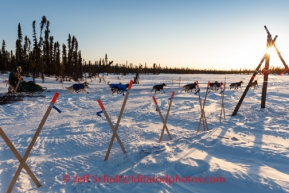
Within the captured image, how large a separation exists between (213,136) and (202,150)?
114 centimetres

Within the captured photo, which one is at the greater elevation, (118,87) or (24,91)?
(118,87)

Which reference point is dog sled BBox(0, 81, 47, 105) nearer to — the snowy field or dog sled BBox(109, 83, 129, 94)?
dog sled BBox(109, 83, 129, 94)

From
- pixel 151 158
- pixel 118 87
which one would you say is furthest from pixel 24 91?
pixel 151 158

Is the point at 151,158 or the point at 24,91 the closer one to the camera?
the point at 151,158

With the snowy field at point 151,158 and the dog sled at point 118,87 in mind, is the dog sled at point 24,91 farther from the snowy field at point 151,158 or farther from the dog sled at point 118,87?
the snowy field at point 151,158

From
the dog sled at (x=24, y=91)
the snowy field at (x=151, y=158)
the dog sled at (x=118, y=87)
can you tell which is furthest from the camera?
the dog sled at (x=118, y=87)

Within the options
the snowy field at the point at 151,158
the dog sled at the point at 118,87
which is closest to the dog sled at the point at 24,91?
the dog sled at the point at 118,87

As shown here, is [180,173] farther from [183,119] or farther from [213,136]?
[183,119]

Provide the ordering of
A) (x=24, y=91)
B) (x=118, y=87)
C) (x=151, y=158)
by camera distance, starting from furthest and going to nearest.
Result: (x=118, y=87) < (x=24, y=91) < (x=151, y=158)

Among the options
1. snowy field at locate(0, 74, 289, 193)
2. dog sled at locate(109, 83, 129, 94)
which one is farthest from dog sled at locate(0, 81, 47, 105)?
snowy field at locate(0, 74, 289, 193)

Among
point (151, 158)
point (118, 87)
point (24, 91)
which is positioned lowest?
point (151, 158)

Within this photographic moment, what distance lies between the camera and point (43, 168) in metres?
3.96

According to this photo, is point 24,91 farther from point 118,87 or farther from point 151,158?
point 151,158

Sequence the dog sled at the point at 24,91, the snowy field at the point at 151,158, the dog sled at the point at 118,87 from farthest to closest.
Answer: the dog sled at the point at 118,87, the dog sled at the point at 24,91, the snowy field at the point at 151,158
